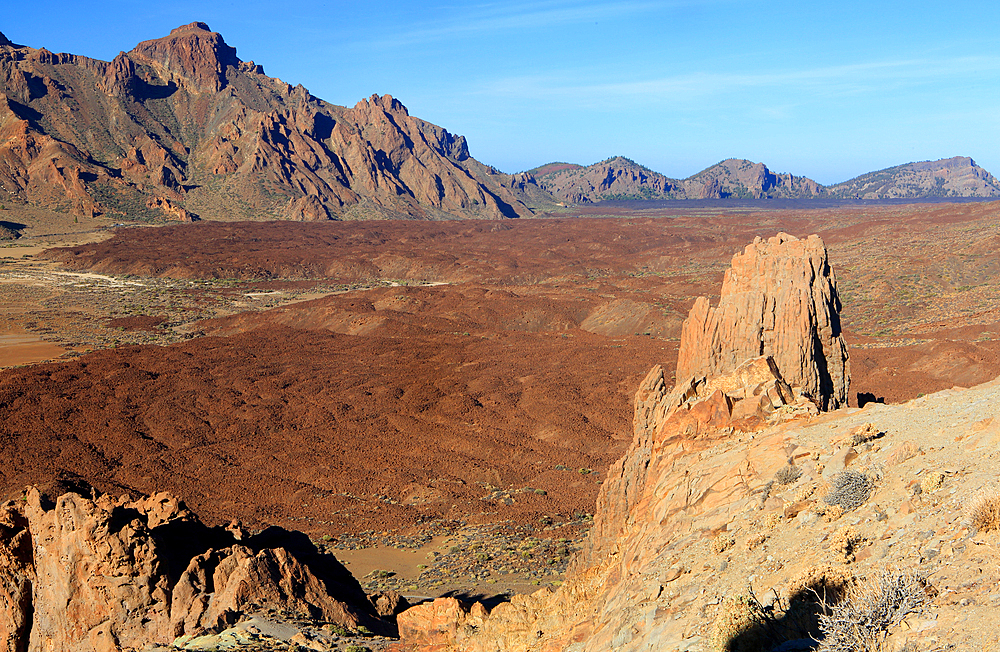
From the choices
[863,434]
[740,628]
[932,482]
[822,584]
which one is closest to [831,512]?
[932,482]

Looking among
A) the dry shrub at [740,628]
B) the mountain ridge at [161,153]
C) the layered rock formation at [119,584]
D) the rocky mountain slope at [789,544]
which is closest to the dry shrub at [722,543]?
the rocky mountain slope at [789,544]

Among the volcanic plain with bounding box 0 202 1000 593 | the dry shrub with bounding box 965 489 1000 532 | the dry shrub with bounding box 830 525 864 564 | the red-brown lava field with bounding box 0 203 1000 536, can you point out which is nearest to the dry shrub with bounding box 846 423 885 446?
the dry shrub with bounding box 830 525 864 564

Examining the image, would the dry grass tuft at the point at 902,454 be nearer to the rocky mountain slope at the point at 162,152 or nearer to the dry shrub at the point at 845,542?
the dry shrub at the point at 845,542

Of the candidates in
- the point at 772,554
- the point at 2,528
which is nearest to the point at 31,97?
the point at 2,528

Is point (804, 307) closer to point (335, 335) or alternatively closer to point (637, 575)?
point (637, 575)

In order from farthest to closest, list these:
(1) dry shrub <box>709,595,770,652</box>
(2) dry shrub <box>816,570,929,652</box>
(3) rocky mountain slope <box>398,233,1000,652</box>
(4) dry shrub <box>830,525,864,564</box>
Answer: (4) dry shrub <box>830,525,864,564</box> < (1) dry shrub <box>709,595,770,652</box> < (3) rocky mountain slope <box>398,233,1000,652</box> < (2) dry shrub <box>816,570,929,652</box>

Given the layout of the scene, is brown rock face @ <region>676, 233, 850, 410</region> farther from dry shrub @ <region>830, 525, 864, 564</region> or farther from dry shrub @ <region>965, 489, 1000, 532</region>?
dry shrub @ <region>965, 489, 1000, 532</region>

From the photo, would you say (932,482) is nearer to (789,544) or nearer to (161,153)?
(789,544)
